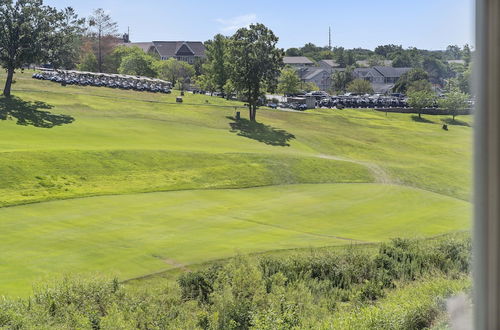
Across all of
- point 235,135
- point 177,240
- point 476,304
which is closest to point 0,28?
point 235,135

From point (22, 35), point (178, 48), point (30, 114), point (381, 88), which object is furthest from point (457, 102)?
point (178, 48)

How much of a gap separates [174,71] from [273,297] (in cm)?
6443

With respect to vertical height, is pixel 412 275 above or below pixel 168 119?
below

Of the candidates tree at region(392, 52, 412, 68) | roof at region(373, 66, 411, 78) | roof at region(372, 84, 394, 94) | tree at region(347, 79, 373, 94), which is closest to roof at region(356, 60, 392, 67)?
roof at region(373, 66, 411, 78)

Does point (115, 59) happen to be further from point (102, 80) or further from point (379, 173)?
point (379, 173)

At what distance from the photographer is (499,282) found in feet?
4.93

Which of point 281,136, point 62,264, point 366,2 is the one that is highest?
point 366,2

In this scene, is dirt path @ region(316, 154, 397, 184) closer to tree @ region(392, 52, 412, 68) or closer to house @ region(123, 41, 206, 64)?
tree @ region(392, 52, 412, 68)

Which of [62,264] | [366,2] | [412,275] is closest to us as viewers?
[366,2]

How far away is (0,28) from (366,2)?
33253 mm

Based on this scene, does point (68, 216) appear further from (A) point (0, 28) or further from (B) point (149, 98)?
(B) point (149, 98)

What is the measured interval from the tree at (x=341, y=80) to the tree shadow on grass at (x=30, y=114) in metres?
49.4

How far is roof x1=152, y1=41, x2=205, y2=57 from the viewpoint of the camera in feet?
301

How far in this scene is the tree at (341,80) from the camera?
7931 cm
